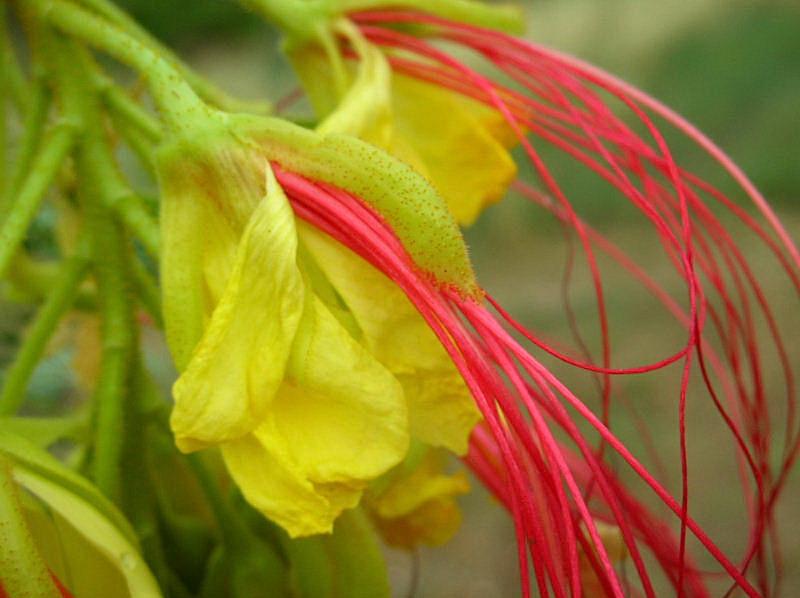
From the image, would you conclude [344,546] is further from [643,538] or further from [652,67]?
[652,67]

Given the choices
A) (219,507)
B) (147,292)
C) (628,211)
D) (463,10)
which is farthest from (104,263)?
(628,211)

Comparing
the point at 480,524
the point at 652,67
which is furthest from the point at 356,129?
the point at 652,67

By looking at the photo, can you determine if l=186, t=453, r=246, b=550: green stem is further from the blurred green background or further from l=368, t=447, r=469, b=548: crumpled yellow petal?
the blurred green background

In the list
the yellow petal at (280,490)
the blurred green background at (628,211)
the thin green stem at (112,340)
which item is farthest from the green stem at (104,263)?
the blurred green background at (628,211)

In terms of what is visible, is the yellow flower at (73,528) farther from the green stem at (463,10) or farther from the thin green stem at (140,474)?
the green stem at (463,10)

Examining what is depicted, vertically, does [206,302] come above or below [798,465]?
above

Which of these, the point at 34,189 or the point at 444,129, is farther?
the point at 444,129

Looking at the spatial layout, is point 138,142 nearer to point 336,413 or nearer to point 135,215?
point 135,215
